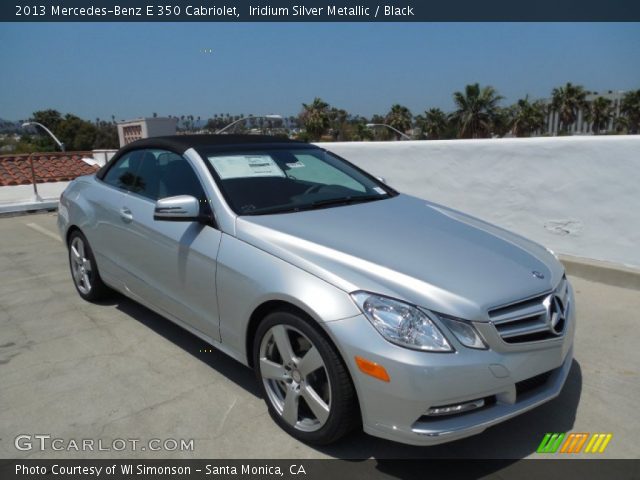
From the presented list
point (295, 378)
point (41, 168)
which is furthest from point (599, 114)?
point (295, 378)

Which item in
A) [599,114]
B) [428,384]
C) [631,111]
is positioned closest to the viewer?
[428,384]

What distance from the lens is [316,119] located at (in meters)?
71.3

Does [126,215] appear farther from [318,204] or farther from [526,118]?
[526,118]

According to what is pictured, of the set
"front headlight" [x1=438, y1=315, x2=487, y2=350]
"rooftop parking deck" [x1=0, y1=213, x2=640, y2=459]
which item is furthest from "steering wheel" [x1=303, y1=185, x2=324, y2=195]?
"front headlight" [x1=438, y1=315, x2=487, y2=350]

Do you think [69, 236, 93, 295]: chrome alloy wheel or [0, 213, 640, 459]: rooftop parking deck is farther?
[69, 236, 93, 295]: chrome alloy wheel

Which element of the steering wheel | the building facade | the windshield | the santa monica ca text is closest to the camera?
the santa monica ca text

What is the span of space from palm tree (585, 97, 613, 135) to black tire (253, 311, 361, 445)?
87.0 m

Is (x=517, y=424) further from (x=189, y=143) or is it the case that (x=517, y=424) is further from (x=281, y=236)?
(x=189, y=143)

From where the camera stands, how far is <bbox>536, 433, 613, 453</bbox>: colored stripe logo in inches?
100

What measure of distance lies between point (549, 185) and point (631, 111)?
8665 cm

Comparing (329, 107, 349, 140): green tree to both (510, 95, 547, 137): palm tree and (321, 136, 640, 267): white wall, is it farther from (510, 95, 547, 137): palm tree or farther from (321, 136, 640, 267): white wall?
Result: (321, 136, 640, 267): white wall

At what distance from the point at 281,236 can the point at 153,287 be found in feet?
4.32

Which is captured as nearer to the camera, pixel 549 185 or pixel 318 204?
pixel 318 204

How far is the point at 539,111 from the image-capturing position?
241ft
